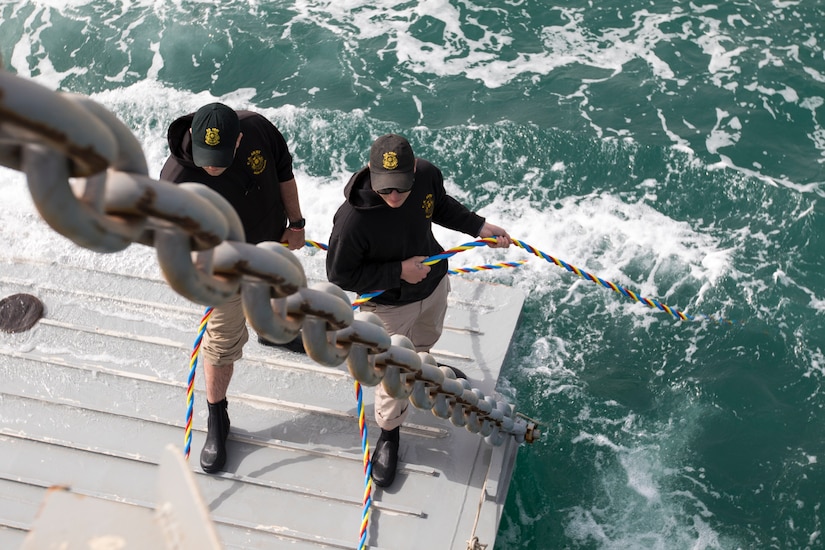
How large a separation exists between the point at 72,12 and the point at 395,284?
29.1 ft

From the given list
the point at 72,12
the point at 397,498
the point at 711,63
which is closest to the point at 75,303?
the point at 397,498

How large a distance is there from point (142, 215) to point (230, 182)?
2792 millimetres

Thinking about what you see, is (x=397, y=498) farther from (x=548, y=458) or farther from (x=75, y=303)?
(x=75, y=303)

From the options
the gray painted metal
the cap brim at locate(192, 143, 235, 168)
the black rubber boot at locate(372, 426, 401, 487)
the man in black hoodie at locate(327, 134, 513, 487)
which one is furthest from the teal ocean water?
the cap brim at locate(192, 143, 235, 168)

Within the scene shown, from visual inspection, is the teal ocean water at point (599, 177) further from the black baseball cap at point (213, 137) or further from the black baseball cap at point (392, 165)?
the black baseball cap at point (392, 165)

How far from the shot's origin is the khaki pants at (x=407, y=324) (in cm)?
421

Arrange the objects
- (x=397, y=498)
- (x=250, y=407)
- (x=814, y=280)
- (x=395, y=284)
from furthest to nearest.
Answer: (x=814, y=280) → (x=250, y=407) → (x=397, y=498) → (x=395, y=284)

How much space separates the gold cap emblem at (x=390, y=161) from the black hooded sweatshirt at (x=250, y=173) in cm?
77

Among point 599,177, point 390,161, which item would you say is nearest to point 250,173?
point 390,161

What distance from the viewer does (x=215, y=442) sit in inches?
177

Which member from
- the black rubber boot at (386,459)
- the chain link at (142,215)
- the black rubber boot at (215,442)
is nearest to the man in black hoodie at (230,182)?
the black rubber boot at (215,442)

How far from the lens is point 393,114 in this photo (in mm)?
9023

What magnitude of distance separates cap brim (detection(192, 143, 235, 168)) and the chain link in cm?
186

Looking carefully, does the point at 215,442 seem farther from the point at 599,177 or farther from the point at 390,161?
the point at 599,177
